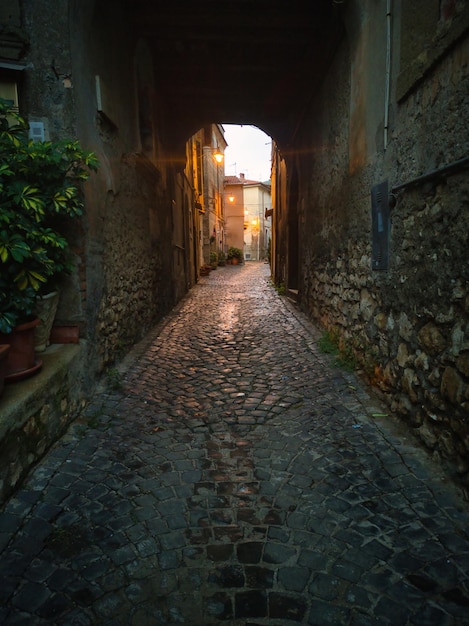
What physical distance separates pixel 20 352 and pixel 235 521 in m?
1.83

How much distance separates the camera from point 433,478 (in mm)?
2336

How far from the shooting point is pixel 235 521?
204cm

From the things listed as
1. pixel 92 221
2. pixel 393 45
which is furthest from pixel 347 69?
pixel 92 221

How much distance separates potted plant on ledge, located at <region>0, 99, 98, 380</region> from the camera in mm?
2533

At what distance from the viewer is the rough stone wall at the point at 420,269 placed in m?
2.26

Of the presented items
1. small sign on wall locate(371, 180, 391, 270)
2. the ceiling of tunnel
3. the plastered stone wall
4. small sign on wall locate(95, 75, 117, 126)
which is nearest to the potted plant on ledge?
the plastered stone wall

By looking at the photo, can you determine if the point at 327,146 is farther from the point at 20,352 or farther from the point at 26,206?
the point at 20,352

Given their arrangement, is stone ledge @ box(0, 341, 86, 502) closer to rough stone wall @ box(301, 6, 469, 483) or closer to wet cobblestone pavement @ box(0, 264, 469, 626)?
wet cobblestone pavement @ box(0, 264, 469, 626)

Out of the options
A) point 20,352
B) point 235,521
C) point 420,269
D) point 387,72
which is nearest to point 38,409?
point 20,352

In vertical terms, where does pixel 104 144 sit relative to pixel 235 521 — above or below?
above

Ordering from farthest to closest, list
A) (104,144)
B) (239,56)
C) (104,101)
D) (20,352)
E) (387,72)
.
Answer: (239,56) < (104,144) < (104,101) < (387,72) < (20,352)

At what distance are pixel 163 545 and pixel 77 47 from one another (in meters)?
3.92

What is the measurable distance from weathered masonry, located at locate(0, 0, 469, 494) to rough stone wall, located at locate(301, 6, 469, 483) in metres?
0.01

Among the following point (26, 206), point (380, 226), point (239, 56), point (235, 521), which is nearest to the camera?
point (235, 521)
